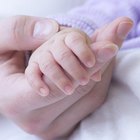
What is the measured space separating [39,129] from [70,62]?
15cm

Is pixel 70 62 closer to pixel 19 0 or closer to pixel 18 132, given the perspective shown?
pixel 18 132

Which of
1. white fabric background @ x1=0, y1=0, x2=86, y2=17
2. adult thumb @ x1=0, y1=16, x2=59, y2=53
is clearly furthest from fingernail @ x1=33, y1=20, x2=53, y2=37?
white fabric background @ x1=0, y1=0, x2=86, y2=17

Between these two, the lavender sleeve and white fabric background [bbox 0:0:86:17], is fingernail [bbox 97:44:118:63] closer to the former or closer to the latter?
the lavender sleeve

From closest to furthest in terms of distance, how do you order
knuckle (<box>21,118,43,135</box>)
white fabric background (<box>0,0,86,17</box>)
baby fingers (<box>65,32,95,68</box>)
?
baby fingers (<box>65,32,95,68</box>)
knuckle (<box>21,118,43,135</box>)
white fabric background (<box>0,0,86,17</box>)

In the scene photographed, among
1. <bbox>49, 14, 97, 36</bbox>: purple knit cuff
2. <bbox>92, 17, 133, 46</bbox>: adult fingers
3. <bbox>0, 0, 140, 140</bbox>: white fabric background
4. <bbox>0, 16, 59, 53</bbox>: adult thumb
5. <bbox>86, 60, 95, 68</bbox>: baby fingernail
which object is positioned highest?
<bbox>86, 60, 95, 68</bbox>: baby fingernail

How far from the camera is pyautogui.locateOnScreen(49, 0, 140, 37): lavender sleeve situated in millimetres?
554

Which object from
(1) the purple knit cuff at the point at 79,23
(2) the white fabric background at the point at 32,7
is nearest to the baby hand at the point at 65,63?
(1) the purple knit cuff at the point at 79,23

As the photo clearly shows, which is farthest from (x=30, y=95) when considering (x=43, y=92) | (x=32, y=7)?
(x=32, y=7)

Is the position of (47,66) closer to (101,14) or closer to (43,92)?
(43,92)

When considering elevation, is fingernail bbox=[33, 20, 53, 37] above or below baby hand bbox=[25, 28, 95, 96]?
below

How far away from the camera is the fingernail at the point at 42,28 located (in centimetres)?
48

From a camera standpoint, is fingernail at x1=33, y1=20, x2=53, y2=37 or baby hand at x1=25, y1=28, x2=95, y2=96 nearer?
baby hand at x1=25, y1=28, x2=95, y2=96

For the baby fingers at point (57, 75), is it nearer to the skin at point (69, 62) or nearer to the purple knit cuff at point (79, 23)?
the skin at point (69, 62)

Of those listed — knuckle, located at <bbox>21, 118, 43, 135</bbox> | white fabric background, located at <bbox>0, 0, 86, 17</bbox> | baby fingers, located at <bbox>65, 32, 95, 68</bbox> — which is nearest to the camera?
baby fingers, located at <bbox>65, 32, 95, 68</bbox>
